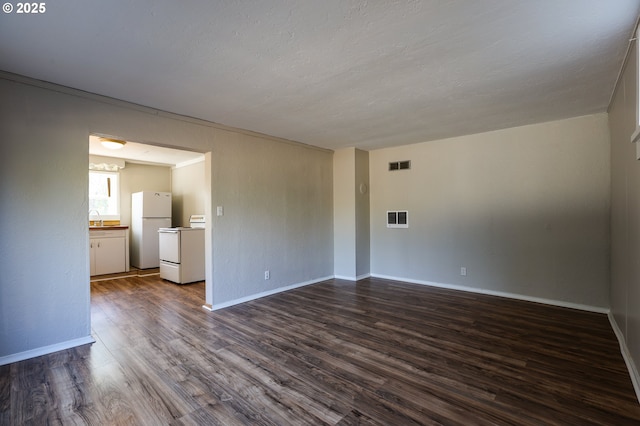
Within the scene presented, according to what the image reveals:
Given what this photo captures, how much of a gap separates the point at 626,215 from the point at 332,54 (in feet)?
9.04

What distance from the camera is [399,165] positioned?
5367 millimetres

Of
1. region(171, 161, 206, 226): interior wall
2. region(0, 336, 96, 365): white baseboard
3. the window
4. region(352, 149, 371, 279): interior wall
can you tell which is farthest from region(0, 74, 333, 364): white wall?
the window

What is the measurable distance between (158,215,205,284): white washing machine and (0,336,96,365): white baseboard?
7.67 ft

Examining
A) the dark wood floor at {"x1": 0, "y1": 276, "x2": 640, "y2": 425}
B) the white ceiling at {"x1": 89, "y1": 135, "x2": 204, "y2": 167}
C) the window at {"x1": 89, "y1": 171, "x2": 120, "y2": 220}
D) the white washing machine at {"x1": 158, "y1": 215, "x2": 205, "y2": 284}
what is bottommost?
the dark wood floor at {"x1": 0, "y1": 276, "x2": 640, "y2": 425}

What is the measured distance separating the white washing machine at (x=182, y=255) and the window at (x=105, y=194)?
7.29 ft

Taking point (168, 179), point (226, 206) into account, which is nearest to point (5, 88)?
point (226, 206)

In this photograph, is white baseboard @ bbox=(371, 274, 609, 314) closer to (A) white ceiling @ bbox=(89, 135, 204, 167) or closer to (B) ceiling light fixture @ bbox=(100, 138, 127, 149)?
(A) white ceiling @ bbox=(89, 135, 204, 167)

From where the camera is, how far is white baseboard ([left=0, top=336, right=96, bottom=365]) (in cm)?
248

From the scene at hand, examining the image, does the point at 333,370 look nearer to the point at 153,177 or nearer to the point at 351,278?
the point at 351,278

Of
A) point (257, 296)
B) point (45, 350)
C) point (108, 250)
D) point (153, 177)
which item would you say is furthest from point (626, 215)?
A: point (153, 177)

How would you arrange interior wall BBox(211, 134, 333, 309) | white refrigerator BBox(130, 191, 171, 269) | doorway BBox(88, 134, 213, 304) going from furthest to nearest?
white refrigerator BBox(130, 191, 171, 269) < doorway BBox(88, 134, 213, 304) < interior wall BBox(211, 134, 333, 309)

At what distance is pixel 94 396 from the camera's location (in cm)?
203

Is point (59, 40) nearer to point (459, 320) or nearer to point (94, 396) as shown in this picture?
point (94, 396)

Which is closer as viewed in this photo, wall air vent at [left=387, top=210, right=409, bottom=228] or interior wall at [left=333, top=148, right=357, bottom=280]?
wall air vent at [left=387, top=210, right=409, bottom=228]
